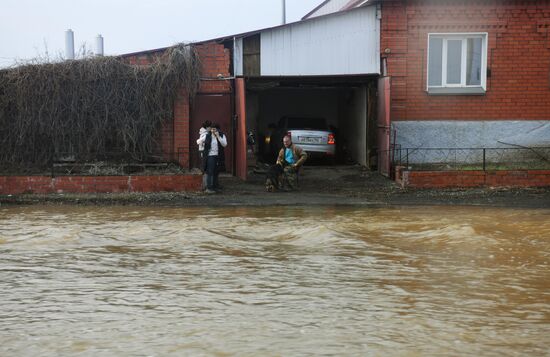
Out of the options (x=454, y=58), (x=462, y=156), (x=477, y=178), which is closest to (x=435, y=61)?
(x=454, y=58)

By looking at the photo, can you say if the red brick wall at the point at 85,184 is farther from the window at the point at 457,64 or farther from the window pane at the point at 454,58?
the window pane at the point at 454,58

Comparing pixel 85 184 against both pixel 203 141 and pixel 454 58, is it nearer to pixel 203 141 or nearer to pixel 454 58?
pixel 203 141

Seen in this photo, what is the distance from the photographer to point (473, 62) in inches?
706

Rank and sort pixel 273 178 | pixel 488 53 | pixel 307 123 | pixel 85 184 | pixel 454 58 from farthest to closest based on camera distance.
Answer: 1. pixel 307 123
2. pixel 454 58
3. pixel 488 53
4. pixel 273 178
5. pixel 85 184

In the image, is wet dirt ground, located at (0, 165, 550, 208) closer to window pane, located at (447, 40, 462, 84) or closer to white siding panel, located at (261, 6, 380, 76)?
white siding panel, located at (261, 6, 380, 76)

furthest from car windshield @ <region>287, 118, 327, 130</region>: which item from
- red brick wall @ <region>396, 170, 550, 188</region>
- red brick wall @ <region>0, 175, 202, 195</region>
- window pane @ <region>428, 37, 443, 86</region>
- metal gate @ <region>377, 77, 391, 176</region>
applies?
red brick wall @ <region>0, 175, 202, 195</region>

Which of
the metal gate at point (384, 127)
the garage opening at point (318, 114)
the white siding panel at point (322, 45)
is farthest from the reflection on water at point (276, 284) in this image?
the garage opening at point (318, 114)

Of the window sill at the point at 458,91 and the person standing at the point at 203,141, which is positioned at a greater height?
the window sill at the point at 458,91

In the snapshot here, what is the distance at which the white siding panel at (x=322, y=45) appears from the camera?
1767cm

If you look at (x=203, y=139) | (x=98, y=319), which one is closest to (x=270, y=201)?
(x=203, y=139)

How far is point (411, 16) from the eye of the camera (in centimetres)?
1756

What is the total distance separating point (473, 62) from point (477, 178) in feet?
11.7

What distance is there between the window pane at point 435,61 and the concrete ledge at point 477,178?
3.16m

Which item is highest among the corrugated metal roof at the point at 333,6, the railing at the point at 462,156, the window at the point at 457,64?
the corrugated metal roof at the point at 333,6
